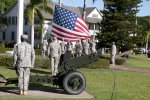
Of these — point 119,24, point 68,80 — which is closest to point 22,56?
point 68,80

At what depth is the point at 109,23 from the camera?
48.2 m

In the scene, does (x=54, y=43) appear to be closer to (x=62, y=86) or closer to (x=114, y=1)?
(x=62, y=86)

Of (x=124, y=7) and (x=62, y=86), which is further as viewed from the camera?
(x=124, y=7)

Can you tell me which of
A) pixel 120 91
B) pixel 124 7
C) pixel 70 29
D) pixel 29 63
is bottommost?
pixel 120 91

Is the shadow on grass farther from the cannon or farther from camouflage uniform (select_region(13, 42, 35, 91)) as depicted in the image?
camouflage uniform (select_region(13, 42, 35, 91))

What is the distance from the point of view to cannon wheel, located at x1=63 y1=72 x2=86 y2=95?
1266cm

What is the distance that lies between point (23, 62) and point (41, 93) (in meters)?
1.20

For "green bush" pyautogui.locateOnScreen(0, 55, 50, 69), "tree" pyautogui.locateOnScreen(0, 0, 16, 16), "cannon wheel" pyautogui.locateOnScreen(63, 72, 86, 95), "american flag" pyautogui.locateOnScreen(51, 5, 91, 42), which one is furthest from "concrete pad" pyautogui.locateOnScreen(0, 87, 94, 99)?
"tree" pyautogui.locateOnScreen(0, 0, 16, 16)

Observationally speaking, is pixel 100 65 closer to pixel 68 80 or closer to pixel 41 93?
pixel 68 80

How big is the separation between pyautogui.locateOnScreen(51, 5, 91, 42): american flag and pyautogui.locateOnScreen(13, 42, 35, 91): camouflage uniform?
327 centimetres

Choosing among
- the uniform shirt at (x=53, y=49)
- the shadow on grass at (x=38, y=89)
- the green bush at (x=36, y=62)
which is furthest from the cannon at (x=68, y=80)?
the green bush at (x=36, y=62)

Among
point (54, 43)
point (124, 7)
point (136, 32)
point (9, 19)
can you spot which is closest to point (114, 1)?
point (124, 7)

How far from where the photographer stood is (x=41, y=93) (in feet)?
41.6

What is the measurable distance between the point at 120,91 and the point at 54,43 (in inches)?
168
